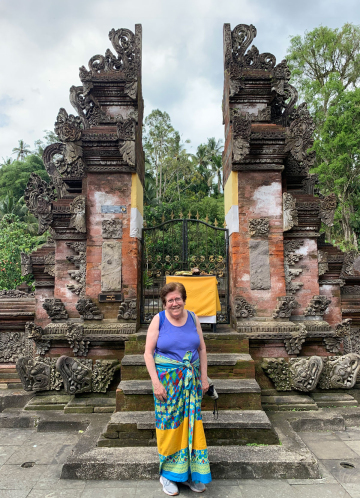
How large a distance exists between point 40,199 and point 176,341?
163 inches

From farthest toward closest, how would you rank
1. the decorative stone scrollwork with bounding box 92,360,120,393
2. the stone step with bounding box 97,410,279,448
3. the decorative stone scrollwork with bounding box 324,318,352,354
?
the decorative stone scrollwork with bounding box 324,318,352,354 → the decorative stone scrollwork with bounding box 92,360,120,393 → the stone step with bounding box 97,410,279,448

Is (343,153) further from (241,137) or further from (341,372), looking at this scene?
(341,372)

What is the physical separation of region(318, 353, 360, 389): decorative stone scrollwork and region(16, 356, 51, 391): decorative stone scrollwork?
14.4 feet

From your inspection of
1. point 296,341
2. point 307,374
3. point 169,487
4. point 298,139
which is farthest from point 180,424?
point 298,139

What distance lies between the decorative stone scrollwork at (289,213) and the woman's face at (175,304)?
3.23 metres

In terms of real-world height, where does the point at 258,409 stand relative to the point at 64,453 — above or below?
above

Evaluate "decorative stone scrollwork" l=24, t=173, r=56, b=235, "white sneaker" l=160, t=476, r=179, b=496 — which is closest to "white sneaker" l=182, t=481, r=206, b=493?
"white sneaker" l=160, t=476, r=179, b=496

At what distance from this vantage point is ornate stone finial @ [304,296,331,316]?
236 inches

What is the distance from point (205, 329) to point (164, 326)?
2652mm

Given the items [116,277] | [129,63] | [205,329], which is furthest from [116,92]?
[205,329]

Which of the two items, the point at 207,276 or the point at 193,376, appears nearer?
the point at 193,376

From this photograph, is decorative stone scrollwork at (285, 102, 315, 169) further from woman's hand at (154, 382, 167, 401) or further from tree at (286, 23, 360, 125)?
tree at (286, 23, 360, 125)

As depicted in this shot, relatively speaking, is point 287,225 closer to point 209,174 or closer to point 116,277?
point 116,277

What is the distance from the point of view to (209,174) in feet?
A: 116
